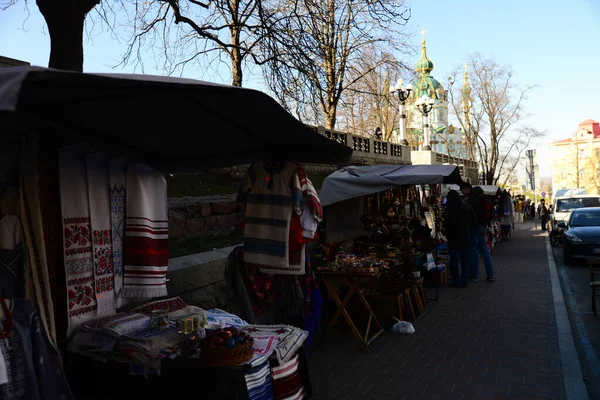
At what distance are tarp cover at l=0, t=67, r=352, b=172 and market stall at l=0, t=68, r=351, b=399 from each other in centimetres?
2

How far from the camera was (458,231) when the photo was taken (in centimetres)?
978

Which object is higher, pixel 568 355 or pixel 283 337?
pixel 283 337

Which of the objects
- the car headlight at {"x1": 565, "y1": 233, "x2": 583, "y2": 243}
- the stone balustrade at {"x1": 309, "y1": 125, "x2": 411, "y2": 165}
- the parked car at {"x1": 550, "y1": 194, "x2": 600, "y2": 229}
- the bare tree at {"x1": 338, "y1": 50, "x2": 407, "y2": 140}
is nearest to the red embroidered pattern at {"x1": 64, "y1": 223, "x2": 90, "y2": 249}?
the stone balustrade at {"x1": 309, "y1": 125, "x2": 411, "y2": 165}

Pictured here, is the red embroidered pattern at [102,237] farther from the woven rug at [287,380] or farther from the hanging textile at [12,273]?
the woven rug at [287,380]

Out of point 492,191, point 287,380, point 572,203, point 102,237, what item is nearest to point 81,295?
point 102,237

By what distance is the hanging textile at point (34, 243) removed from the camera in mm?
2996

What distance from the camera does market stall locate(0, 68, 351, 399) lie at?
296 centimetres

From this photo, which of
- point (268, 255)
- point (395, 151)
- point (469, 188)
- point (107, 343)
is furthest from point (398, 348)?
point (395, 151)

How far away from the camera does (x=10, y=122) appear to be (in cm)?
300

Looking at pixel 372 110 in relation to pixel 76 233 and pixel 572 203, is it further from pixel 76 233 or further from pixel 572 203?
pixel 76 233

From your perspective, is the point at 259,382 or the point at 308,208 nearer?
the point at 259,382

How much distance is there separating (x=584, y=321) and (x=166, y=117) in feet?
23.4

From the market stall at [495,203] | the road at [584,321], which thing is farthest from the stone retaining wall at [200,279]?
the market stall at [495,203]

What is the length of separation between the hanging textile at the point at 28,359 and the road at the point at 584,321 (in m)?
4.67
